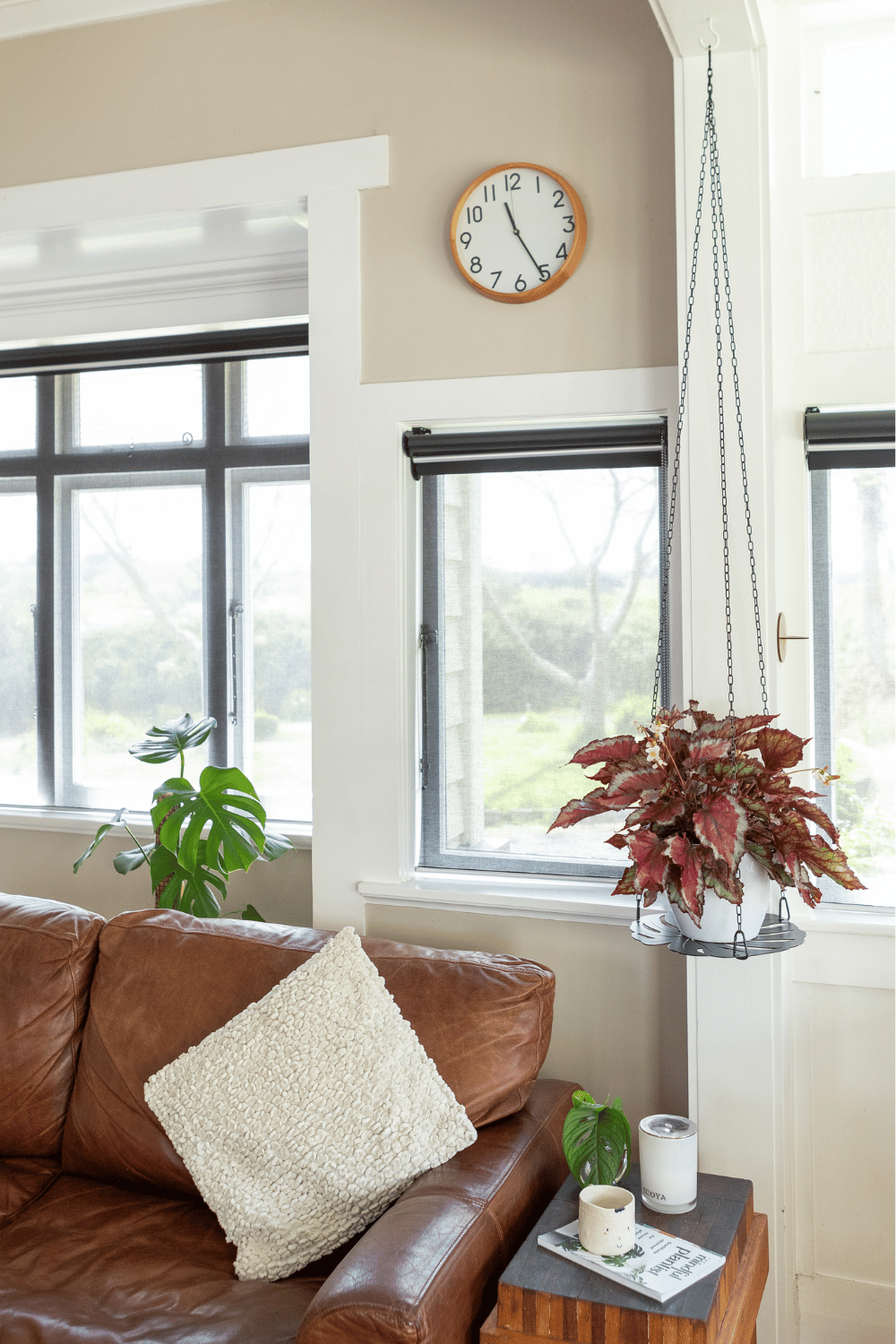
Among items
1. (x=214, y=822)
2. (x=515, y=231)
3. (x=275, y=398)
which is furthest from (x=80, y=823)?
(x=515, y=231)

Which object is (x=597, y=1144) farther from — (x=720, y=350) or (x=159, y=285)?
(x=159, y=285)

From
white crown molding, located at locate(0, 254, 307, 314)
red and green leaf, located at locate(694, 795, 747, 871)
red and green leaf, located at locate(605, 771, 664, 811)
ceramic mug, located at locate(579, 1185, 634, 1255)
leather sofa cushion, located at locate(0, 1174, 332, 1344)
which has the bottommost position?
leather sofa cushion, located at locate(0, 1174, 332, 1344)

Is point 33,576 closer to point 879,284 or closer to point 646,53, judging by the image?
point 646,53

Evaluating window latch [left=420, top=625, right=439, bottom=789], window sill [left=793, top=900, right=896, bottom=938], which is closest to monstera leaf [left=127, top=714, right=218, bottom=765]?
window latch [left=420, top=625, right=439, bottom=789]

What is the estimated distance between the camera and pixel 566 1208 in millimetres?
1745

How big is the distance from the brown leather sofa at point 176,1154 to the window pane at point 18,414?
5.43 feet

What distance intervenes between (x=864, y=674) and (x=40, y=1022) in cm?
187

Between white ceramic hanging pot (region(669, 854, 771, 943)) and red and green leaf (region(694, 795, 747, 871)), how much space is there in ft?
0.44

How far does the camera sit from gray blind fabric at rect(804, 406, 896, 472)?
2.15 metres

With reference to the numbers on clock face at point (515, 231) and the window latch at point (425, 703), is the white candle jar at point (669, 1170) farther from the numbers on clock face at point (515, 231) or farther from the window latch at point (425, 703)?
the numbers on clock face at point (515, 231)

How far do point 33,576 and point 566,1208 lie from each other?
2.57 m

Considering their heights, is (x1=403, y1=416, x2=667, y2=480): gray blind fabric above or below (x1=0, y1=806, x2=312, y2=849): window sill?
above

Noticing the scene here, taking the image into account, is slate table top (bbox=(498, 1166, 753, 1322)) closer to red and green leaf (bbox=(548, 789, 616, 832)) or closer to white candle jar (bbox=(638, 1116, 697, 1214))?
white candle jar (bbox=(638, 1116, 697, 1214))

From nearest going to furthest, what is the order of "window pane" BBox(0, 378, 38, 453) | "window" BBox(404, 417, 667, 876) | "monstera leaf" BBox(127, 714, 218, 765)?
"window" BBox(404, 417, 667, 876), "monstera leaf" BBox(127, 714, 218, 765), "window pane" BBox(0, 378, 38, 453)
